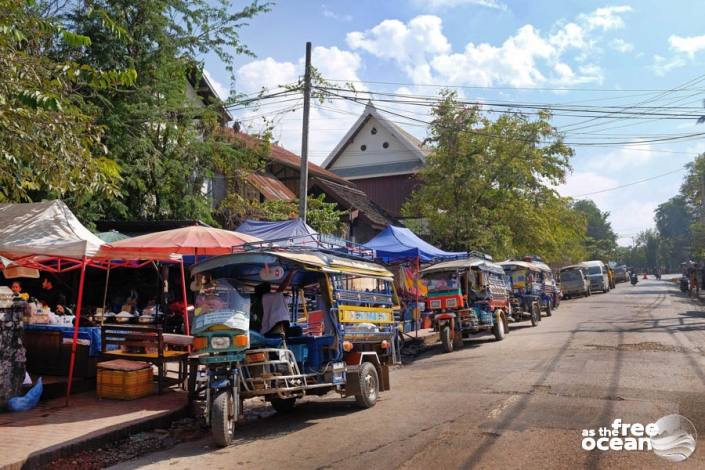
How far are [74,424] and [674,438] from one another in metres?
7.12

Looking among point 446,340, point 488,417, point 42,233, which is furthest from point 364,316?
point 446,340

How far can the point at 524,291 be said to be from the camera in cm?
2252

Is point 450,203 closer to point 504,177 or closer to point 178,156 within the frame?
point 504,177

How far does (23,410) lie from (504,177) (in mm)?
24198

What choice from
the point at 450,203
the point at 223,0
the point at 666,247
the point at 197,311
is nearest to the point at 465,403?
the point at 197,311

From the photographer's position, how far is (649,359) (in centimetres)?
1155

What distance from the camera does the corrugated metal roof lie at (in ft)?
79.2

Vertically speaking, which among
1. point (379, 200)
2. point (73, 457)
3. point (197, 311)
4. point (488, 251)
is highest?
point (379, 200)

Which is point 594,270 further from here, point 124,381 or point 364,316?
point 124,381

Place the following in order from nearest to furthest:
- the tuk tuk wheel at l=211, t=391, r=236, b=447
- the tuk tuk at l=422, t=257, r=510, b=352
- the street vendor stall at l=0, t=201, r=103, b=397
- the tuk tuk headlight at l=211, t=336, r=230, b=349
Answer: the tuk tuk wheel at l=211, t=391, r=236, b=447 < the tuk tuk headlight at l=211, t=336, r=230, b=349 < the street vendor stall at l=0, t=201, r=103, b=397 < the tuk tuk at l=422, t=257, r=510, b=352

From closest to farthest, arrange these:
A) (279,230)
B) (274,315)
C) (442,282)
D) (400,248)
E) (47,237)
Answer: (274,315) → (47,237) → (279,230) → (442,282) → (400,248)

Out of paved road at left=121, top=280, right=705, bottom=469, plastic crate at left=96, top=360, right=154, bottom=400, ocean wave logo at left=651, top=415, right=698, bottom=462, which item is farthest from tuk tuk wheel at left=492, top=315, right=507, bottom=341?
plastic crate at left=96, top=360, right=154, bottom=400

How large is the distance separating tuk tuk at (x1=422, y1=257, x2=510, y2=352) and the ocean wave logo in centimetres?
862

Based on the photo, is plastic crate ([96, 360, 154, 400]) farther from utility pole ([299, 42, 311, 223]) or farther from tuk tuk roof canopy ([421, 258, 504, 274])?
tuk tuk roof canopy ([421, 258, 504, 274])
